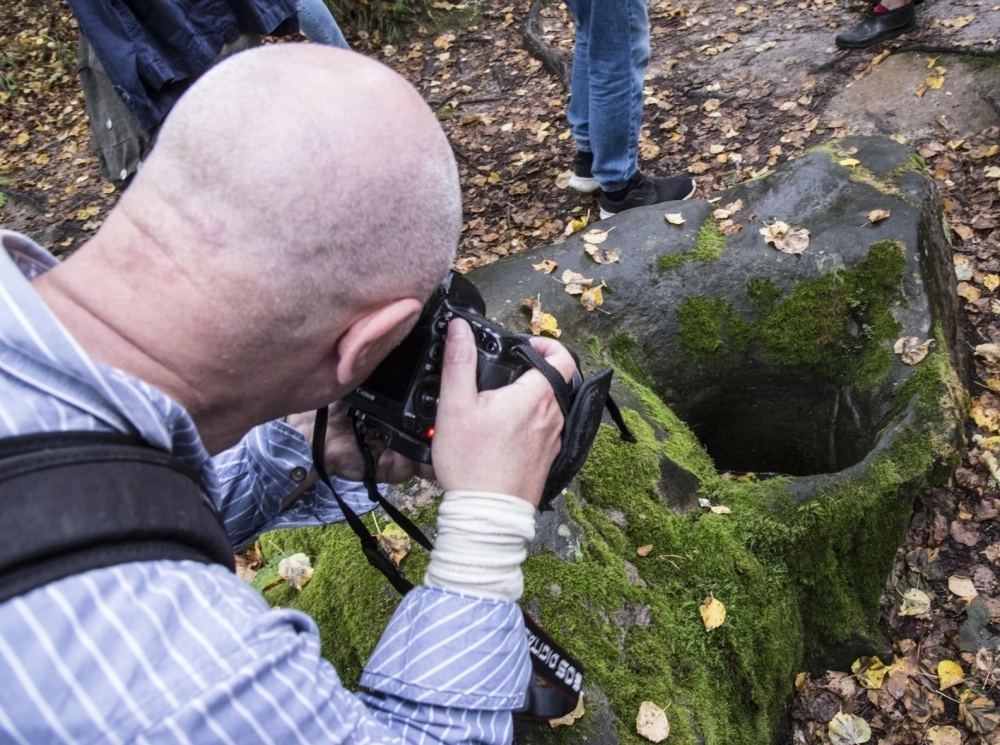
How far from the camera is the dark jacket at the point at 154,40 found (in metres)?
3.04

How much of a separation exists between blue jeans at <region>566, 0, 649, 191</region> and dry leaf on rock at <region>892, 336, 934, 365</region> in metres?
2.21

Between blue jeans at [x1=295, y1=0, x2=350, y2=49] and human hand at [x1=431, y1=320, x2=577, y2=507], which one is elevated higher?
blue jeans at [x1=295, y1=0, x2=350, y2=49]

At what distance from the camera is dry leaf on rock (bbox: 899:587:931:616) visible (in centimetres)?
317

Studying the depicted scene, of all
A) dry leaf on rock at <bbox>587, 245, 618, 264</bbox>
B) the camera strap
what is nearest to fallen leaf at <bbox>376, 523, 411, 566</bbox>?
the camera strap

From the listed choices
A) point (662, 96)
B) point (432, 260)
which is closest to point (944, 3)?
point (662, 96)

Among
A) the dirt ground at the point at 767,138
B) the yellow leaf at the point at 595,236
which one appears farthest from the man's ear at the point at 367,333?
the dirt ground at the point at 767,138

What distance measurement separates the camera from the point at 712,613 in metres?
2.39

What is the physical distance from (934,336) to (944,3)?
4522mm

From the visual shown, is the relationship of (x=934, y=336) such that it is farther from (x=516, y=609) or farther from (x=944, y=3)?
(x=944, y=3)

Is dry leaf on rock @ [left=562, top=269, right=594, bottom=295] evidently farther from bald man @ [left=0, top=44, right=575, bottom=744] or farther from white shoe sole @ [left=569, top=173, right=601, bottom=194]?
white shoe sole @ [left=569, top=173, right=601, bottom=194]

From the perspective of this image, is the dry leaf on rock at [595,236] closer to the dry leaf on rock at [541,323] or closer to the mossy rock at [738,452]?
the mossy rock at [738,452]

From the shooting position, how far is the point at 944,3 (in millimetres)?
5906

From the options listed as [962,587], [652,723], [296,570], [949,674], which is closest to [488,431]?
[652,723]

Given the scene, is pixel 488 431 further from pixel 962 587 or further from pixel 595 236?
pixel 962 587
